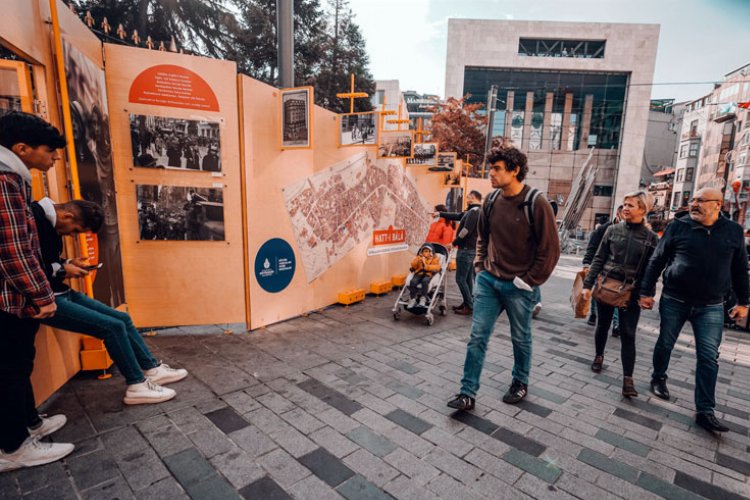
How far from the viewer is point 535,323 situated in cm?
641

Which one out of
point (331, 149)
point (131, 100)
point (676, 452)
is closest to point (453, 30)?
point (331, 149)

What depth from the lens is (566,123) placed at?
31781 millimetres

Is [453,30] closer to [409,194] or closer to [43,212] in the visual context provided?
[409,194]

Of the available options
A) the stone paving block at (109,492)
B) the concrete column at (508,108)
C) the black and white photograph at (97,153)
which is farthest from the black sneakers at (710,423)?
the concrete column at (508,108)

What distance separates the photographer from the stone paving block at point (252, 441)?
272 centimetres

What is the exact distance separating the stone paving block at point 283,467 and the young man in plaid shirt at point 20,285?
134 cm

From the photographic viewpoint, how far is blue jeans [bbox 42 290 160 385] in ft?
9.39

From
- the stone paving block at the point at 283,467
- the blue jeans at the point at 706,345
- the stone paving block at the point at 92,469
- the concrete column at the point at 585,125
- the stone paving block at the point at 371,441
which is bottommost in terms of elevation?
the stone paving block at the point at 371,441

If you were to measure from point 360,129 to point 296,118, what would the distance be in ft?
3.72

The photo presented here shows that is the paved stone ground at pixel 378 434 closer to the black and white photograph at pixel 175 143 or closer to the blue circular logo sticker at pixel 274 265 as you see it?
the blue circular logo sticker at pixel 274 265

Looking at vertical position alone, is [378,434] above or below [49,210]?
below

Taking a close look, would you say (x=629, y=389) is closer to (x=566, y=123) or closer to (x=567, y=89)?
(x=566, y=123)

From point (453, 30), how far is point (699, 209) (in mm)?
34893

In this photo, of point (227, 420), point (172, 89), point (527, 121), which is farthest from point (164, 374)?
point (527, 121)
